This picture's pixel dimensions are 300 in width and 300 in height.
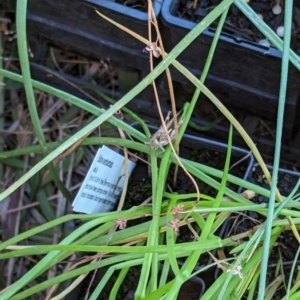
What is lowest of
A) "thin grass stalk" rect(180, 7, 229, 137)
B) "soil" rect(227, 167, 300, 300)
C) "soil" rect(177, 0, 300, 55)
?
"soil" rect(227, 167, 300, 300)

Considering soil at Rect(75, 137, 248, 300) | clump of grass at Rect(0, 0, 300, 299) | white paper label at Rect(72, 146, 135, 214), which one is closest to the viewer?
clump of grass at Rect(0, 0, 300, 299)

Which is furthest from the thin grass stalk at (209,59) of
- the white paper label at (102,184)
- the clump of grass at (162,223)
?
the white paper label at (102,184)

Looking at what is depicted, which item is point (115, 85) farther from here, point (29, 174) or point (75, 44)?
point (29, 174)

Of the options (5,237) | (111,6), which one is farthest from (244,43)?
(5,237)

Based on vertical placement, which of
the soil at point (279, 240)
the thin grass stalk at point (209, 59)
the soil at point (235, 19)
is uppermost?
the soil at point (235, 19)

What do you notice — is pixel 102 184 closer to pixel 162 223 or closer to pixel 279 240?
pixel 162 223

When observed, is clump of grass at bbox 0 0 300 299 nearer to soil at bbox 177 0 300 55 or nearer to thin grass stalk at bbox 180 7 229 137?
thin grass stalk at bbox 180 7 229 137

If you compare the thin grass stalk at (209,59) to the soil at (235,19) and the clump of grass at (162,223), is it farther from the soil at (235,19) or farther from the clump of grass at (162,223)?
the soil at (235,19)

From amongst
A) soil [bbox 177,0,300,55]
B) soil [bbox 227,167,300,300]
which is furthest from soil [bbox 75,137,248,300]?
soil [bbox 177,0,300,55]

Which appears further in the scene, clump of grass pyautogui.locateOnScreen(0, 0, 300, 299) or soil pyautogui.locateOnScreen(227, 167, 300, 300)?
soil pyautogui.locateOnScreen(227, 167, 300, 300)
